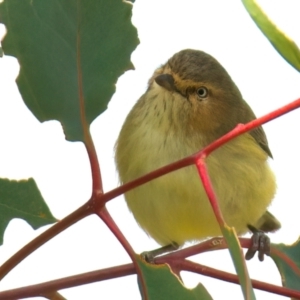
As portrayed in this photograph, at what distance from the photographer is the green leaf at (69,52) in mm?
1280

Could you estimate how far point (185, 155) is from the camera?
2.35m

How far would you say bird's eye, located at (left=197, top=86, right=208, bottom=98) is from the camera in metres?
2.56

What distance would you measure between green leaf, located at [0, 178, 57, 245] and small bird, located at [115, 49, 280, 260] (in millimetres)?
909

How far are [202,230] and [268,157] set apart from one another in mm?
493

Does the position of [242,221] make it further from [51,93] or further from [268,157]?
[51,93]

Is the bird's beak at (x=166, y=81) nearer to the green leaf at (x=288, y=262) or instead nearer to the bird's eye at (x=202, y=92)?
the bird's eye at (x=202, y=92)

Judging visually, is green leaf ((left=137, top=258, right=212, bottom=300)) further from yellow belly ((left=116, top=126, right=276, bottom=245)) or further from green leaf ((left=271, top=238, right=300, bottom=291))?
yellow belly ((left=116, top=126, right=276, bottom=245))

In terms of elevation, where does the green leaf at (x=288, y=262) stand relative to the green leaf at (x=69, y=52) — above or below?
below

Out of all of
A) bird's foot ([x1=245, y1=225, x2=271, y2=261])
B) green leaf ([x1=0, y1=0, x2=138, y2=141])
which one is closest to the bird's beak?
bird's foot ([x1=245, y1=225, x2=271, y2=261])

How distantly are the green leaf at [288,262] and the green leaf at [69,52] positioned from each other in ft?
2.36

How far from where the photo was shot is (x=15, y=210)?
4.61 feet

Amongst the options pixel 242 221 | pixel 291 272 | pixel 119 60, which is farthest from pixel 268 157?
pixel 119 60

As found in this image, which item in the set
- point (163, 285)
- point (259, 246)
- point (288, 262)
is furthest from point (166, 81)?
point (163, 285)

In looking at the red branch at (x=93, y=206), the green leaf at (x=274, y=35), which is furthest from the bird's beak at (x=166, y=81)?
the green leaf at (x=274, y=35)
